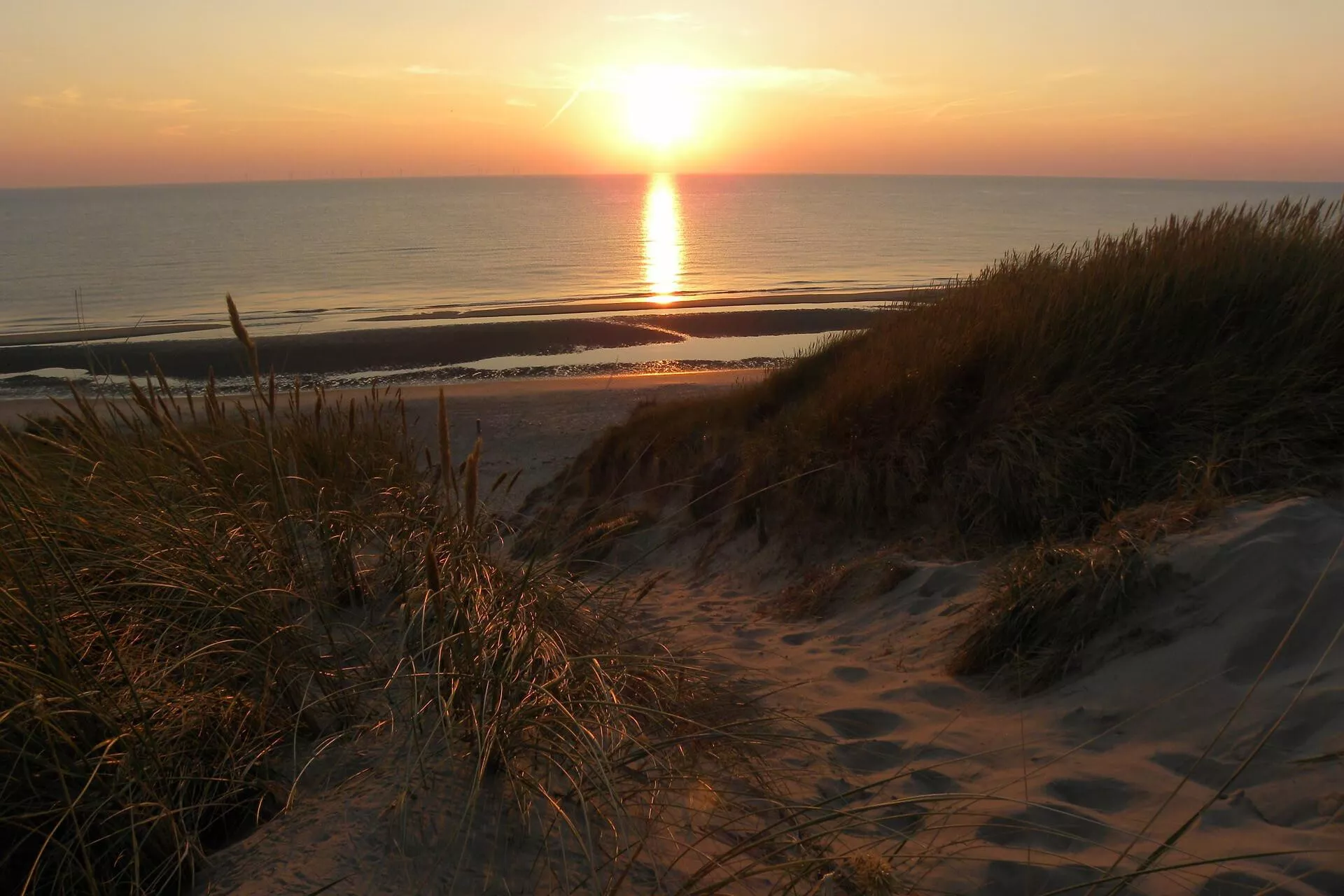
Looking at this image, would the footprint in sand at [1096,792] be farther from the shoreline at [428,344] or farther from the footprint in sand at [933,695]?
the shoreline at [428,344]

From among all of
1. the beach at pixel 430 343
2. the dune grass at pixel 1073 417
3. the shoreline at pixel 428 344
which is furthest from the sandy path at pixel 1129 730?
the beach at pixel 430 343

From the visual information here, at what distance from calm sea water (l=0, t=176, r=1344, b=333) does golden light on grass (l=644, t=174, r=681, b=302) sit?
0.29 meters

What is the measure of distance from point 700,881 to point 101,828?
1.52m

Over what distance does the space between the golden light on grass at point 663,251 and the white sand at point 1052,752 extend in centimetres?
3609

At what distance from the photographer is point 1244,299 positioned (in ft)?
20.5

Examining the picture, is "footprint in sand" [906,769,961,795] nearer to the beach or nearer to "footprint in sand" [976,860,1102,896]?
"footprint in sand" [976,860,1102,896]

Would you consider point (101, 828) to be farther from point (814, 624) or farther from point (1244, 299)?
point (1244, 299)

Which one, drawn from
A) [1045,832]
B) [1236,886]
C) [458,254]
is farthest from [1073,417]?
[458,254]

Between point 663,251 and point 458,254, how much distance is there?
1596 cm

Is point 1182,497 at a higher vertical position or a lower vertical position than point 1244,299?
lower

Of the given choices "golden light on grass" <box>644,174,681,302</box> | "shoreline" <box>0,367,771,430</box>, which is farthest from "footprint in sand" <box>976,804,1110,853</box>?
"golden light on grass" <box>644,174,681,302</box>

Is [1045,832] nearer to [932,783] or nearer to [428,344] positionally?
[932,783]

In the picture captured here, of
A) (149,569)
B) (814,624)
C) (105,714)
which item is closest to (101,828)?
(105,714)

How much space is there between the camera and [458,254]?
60031mm
